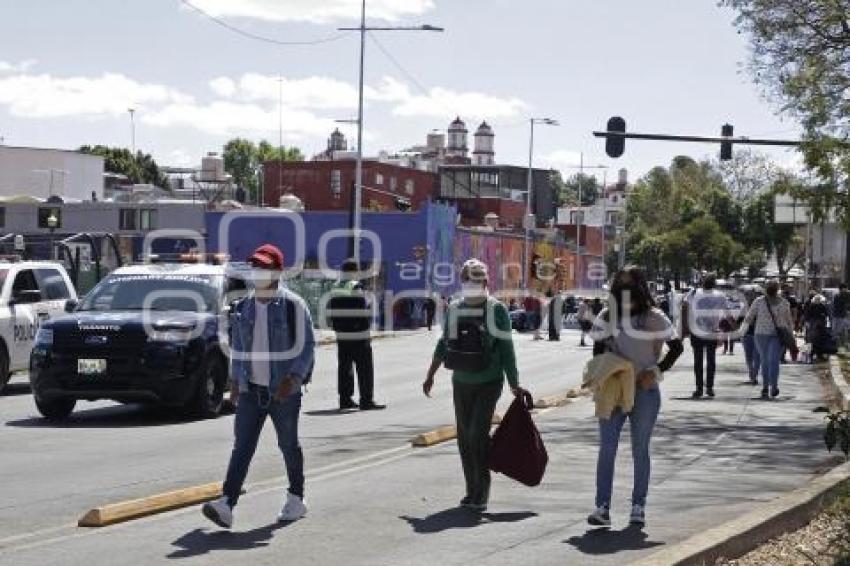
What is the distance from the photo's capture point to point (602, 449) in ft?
32.5

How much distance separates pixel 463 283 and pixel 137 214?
66171mm

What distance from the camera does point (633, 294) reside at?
10.0 metres

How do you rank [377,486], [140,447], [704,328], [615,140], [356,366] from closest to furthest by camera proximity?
1. [377,486]
2. [140,447]
3. [356,366]
4. [704,328]
5. [615,140]

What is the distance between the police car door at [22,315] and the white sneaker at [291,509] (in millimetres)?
12363

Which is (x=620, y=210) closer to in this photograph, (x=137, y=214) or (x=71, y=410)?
(x=137, y=214)

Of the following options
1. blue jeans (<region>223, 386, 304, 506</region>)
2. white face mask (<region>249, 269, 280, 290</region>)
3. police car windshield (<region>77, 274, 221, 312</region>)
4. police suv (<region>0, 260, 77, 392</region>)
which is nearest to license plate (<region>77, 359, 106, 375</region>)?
police car windshield (<region>77, 274, 221, 312</region>)

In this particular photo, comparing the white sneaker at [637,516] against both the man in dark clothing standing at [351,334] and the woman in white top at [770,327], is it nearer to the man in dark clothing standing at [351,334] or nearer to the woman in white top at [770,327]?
the man in dark clothing standing at [351,334]

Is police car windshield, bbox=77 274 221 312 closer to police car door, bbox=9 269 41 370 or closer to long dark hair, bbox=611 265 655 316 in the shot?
police car door, bbox=9 269 41 370

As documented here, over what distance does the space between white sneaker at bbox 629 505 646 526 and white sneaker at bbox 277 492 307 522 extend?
224 cm

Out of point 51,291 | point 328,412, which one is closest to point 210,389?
point 328,412

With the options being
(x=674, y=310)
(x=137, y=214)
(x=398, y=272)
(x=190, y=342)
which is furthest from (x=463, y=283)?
(x=137, y=214)

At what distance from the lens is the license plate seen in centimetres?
1667

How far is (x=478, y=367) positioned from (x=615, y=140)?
69.0 feet

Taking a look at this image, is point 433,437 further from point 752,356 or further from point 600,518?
point 752,356
